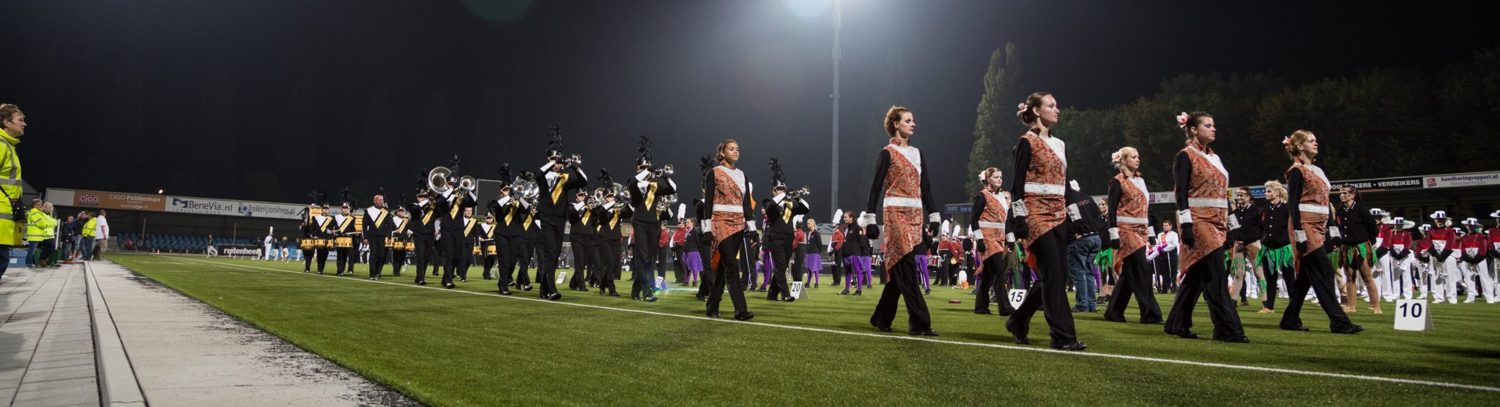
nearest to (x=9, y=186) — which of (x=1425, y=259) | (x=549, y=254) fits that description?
(x=549, y=254)

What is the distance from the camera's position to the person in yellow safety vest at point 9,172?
25.0 ft

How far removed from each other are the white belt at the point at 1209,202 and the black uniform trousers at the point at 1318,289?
144 cm

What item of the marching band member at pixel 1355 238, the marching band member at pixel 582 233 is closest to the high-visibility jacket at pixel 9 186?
the marching band member at pixel 582 233

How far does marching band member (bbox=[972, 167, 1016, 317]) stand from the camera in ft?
37.0

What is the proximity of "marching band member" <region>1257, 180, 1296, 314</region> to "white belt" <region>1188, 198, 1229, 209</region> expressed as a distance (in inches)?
105

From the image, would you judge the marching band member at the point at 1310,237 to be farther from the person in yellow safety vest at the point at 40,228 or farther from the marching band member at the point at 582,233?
the person in yellow safety vest at the point at 40,228

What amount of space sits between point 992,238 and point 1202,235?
3.62m

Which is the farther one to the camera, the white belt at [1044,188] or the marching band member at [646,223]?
the marching band member at [646,223]

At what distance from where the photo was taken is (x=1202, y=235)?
7.88 metres

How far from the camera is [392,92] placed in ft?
299

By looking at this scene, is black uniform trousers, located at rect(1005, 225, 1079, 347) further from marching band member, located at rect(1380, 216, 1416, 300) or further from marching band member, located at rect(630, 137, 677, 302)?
marching band member, located at rect(1380, 216, 1416, 300)

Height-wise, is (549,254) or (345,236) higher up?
(345,236)

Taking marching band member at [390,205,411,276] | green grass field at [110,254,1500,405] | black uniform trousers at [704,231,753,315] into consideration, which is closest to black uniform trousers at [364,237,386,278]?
marching band member at [390,205,411,276]

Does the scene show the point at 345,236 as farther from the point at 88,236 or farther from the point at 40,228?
the point at 88,236
